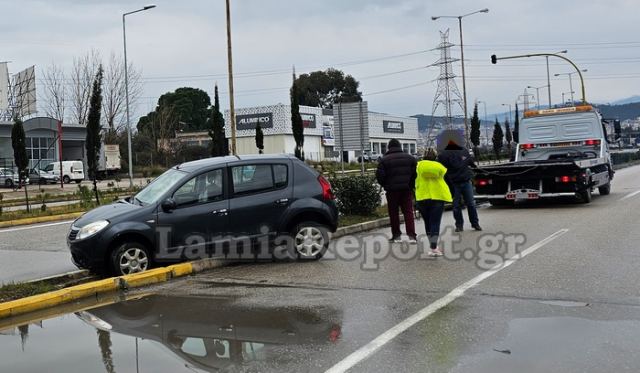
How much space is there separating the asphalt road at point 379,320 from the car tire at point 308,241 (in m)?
0.25

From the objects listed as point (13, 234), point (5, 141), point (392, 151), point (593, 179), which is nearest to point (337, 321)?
point (392, 151)

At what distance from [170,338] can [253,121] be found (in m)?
69.7

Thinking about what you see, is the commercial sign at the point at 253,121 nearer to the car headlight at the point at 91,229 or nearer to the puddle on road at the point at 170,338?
the car headlight at the point at 91,229

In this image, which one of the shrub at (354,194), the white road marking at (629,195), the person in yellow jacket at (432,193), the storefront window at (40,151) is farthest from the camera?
the storefront window at (40,151)

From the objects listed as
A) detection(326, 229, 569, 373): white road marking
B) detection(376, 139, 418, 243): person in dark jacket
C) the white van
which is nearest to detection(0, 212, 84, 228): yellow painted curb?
detection(376, 139, 418, 243): person in dark jacket

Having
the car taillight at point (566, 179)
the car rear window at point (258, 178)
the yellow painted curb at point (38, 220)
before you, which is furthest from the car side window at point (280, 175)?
the yellow painted curb at point (38, 220)

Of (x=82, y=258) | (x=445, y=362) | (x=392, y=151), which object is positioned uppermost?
(x=392, y=151)

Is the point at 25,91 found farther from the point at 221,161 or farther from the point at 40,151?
the point at 221,161

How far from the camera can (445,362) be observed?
4.67 meters

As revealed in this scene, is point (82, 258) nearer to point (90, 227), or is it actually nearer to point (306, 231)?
point (90, 227)

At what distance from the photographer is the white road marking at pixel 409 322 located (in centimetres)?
475

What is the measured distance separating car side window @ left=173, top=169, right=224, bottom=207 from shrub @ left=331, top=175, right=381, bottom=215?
532 centimetres

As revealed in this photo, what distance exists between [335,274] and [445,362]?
12.1 feet

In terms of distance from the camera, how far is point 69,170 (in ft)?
159
